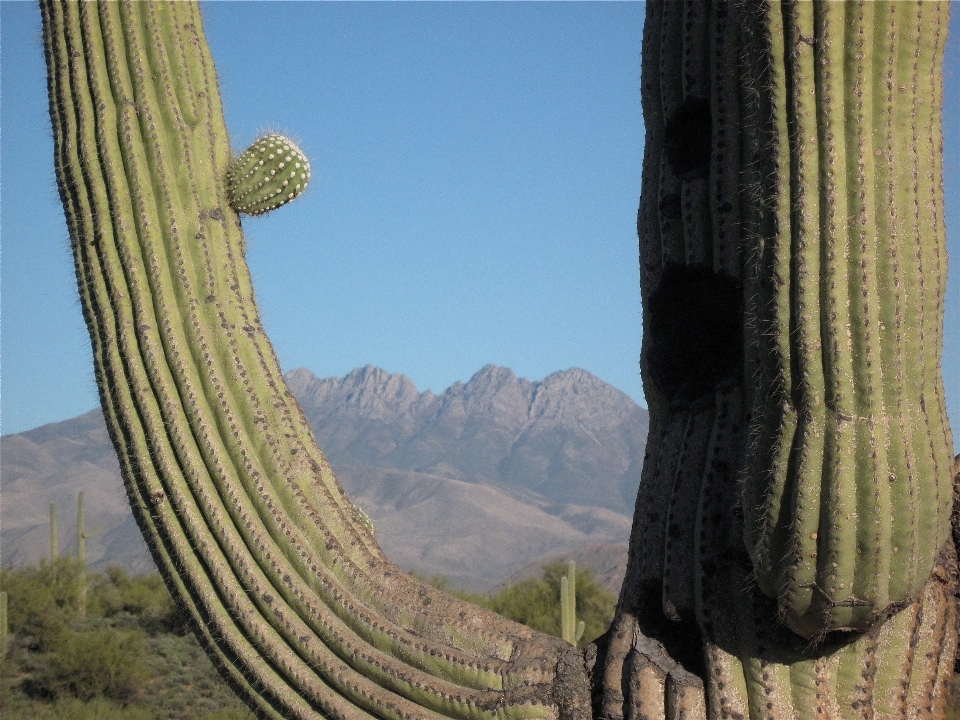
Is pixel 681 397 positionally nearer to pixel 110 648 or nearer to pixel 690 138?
pixel 690 138

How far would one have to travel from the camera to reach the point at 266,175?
3.17m

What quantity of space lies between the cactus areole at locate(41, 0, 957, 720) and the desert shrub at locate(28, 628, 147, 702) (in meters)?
11.4

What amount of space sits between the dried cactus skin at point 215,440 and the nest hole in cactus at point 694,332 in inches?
29.6

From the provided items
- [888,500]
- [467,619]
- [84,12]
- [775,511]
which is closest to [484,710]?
[467,619]

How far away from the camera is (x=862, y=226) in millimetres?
2137

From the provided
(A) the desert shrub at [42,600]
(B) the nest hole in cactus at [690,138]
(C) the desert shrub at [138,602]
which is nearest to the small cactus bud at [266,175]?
(B) the nest hole in cactus at [690,138]

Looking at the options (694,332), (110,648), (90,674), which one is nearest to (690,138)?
(694,332)

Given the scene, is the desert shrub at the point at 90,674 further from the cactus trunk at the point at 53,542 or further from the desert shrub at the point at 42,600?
the cactus trunk at the point at 53,542

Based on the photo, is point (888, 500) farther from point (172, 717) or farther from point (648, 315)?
point (172, 717)

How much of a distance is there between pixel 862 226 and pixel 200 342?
1.80 metres

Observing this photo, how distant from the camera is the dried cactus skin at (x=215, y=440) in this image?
2.64 m

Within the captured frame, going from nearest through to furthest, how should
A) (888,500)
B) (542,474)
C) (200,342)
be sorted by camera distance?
(888,500)
(200,342)
(542,474)

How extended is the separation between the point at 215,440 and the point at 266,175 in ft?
2.76

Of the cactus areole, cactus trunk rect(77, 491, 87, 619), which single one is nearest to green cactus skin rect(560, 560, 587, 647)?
cactus trunk rect(77, 491, 87, 619)
